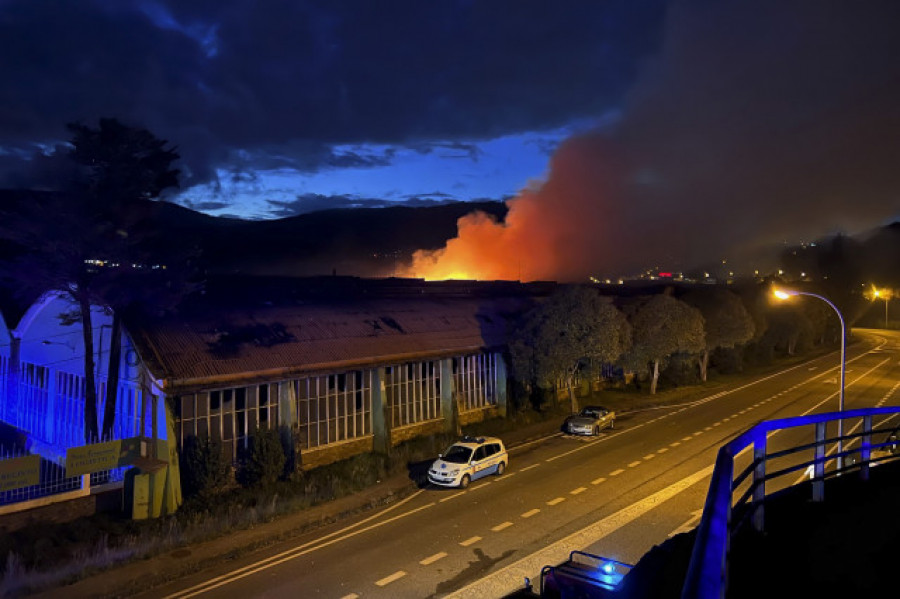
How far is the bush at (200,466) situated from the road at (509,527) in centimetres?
465

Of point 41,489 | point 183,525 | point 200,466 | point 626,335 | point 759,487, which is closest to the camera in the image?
point 759,487

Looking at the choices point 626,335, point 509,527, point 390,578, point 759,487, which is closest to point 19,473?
point 390,578

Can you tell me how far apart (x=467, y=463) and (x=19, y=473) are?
13.1 meters

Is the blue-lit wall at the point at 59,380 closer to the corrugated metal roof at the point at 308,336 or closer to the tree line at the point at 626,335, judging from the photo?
the corrugated metal roof at the point at 308,336

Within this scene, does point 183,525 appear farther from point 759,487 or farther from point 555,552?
point 759,487

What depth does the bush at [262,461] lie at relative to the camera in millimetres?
21266

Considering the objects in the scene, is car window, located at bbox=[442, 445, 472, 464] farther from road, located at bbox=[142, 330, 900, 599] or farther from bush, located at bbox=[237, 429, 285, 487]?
bush, located at bbox=[237, 429, 285, 487]

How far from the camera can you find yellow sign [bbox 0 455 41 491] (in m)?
15.5

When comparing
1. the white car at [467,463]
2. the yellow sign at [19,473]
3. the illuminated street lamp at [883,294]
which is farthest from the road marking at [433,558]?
the illuminated street lamp at [883,294]

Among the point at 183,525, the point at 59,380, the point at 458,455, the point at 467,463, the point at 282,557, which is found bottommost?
the point at 282,557

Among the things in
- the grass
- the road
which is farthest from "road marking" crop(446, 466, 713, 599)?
the grass

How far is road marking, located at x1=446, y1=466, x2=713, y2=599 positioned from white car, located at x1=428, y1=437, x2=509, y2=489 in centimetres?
540

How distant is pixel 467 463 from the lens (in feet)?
71.2

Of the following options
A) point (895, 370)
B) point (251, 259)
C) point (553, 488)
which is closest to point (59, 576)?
point (553, 488)
